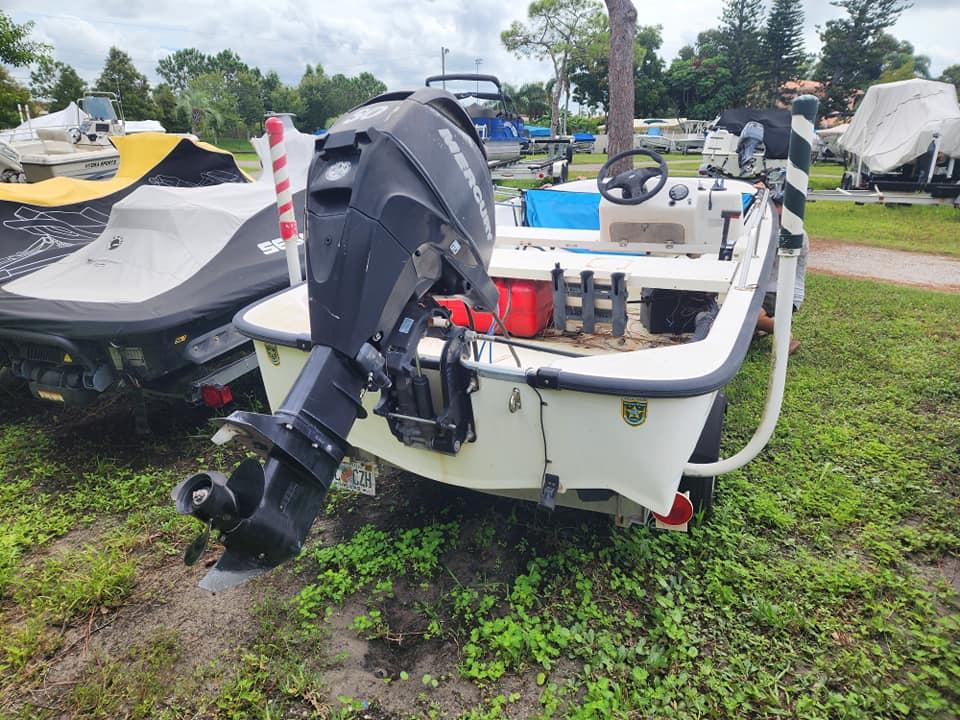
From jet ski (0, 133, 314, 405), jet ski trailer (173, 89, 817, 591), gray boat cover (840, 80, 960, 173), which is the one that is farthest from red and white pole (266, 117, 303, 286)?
gray boat cover (840, 80, 960, 173)

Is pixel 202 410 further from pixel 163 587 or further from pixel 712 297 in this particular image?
pixel 712 297

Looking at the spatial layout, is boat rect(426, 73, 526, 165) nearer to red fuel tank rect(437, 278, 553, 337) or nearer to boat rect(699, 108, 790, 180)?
boat rect(699, 108, 790, 180)

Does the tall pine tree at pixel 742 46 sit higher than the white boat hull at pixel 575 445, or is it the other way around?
the tall pine tree at pixel 742 46

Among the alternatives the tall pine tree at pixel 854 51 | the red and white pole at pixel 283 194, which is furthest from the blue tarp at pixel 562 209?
the tall pine tree at pixel 854 51

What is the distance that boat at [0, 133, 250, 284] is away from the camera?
156 inches

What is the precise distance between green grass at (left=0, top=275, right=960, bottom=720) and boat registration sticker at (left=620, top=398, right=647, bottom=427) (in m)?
0.85

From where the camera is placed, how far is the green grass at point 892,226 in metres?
9.58

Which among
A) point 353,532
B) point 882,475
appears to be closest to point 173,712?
point 353,532

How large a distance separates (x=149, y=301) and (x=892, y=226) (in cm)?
1239

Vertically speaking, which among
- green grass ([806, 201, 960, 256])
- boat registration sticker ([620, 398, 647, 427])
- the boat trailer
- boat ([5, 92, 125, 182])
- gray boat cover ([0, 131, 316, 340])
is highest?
boat ([5, 92, 125, 182])

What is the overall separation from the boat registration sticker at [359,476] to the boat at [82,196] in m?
2.65

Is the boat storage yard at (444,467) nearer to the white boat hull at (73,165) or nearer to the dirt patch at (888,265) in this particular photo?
the dirt patch at (888,265)

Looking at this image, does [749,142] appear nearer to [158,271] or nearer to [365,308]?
[158,271]

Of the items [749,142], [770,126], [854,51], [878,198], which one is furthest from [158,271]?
[854,51]
